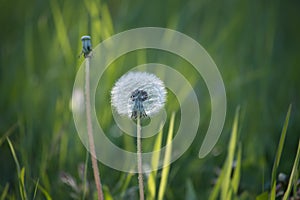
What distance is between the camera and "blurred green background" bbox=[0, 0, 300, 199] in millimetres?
1754

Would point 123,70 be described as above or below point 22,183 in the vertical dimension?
above

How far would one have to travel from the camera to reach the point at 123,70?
229cm

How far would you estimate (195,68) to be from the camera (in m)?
2.34

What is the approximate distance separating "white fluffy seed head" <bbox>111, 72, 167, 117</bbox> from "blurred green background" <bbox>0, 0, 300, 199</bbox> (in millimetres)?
429

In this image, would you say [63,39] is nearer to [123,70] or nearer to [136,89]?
[123,70]

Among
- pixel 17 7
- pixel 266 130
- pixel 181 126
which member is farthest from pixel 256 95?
pixel 17 7

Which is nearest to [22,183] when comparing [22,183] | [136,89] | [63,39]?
[22,183]

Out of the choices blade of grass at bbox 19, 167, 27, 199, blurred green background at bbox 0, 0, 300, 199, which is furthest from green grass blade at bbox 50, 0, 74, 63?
blade of grass at bbox 19, 167, 27, 199

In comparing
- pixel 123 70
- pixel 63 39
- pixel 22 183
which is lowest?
pixel 22 183

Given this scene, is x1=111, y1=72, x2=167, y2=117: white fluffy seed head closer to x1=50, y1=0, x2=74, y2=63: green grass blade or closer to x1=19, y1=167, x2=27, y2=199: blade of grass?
x1=19, y1=167, x2=27, y2=199: blade of grass

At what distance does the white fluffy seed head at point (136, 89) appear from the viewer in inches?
43.0

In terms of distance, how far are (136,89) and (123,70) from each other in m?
1.18

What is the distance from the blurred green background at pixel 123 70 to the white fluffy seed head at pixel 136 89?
0.43 metres

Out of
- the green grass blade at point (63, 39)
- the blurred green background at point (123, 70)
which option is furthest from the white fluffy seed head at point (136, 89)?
the green grass blade at point (63, 39)
